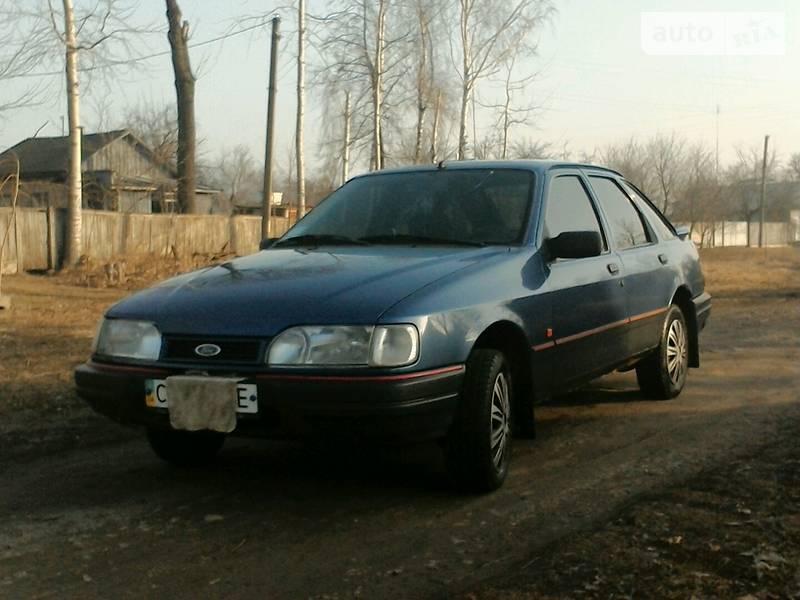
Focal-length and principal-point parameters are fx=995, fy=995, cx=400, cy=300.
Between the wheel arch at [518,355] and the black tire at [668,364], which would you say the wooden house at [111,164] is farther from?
the wheel arch at [518,355]

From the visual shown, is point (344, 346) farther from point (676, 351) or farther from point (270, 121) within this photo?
point (270, 121)

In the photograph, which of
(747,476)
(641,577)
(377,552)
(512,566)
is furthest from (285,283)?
(747,476)

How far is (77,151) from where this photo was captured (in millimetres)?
20484

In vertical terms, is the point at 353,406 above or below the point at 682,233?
below

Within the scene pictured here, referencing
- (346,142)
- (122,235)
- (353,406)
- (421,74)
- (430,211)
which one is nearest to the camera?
(353,406)

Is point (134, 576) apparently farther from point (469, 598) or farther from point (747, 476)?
point (747, 476)

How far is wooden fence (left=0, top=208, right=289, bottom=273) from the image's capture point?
21.4 metres

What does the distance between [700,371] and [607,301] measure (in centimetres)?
288

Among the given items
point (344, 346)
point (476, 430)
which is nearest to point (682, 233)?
point (476, 430)

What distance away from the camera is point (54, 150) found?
43.8 meters

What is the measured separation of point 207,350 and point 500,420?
140cm

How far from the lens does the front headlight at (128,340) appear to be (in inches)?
170

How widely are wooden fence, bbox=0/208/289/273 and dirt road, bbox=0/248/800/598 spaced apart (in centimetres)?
1485

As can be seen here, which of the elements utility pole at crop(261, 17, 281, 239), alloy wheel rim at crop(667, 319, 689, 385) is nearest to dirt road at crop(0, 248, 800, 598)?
alloy wheel rim at crop(667, 319, 689, 385)
